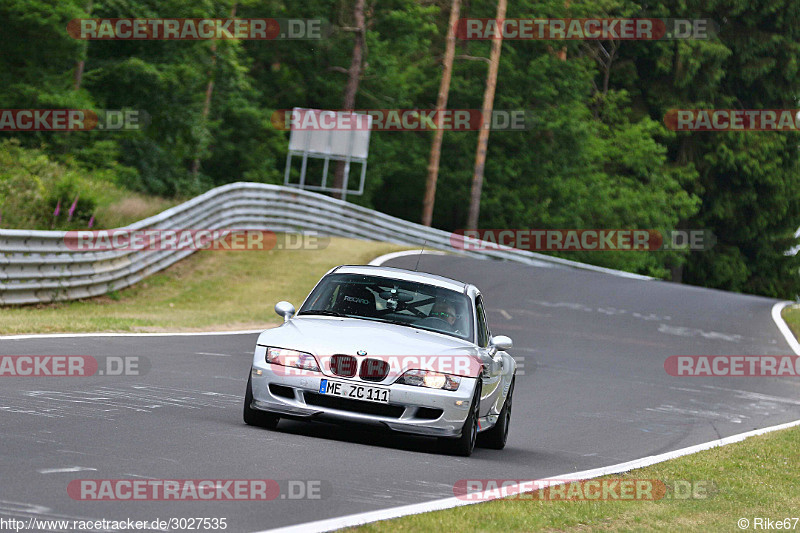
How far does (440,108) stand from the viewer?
53531 millimetres

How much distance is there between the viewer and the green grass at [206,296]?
18203 mm

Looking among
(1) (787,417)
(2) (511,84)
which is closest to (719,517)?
(1) (787,417)

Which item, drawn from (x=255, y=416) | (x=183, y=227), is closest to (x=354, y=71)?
(x=183, y=227)

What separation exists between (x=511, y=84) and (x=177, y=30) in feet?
85.4

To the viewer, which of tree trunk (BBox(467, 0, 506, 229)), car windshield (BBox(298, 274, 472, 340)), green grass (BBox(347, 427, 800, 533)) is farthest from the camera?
tree trunk (BBox(467, 0, 506, 229))

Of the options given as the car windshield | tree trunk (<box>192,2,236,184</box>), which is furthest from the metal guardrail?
tree trunk (<box>192,2,236,184</box>)

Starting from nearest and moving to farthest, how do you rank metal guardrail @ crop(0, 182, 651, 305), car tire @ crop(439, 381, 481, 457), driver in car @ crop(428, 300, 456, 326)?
car tire @ crop(439, 381, 481, 457), driver in car @ crop(428, 300, 456, 326), metal guardrail @ crop(0, 182, 651, 305)

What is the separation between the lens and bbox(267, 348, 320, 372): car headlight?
380 inches

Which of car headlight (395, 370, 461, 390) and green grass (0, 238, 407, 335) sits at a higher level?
car headlight (395, 370, 461, 390)

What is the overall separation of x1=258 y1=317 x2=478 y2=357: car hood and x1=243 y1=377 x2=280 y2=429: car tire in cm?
43

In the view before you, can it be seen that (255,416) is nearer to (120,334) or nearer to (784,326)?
(120,334)

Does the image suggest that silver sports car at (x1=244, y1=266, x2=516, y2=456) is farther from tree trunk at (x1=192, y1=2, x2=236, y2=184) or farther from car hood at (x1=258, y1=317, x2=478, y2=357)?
tree trunk at (x1=192, y1=2, x2=236, y2=184)

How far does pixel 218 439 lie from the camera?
30.0 ft

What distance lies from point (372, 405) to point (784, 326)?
21.7 m
